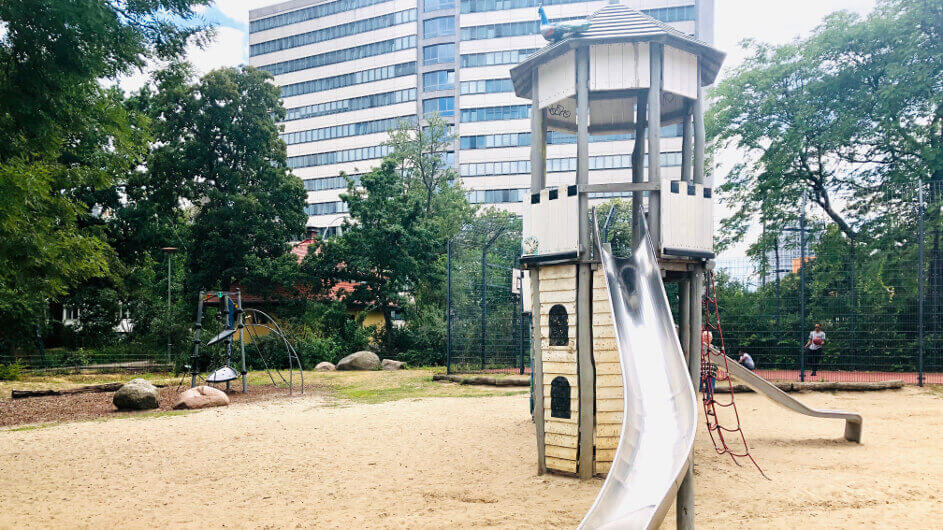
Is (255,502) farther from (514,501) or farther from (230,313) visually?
(230,313)

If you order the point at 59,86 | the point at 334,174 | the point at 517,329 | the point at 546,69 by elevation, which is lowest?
the point at 517,329

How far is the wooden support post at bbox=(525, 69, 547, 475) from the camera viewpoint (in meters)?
6.98

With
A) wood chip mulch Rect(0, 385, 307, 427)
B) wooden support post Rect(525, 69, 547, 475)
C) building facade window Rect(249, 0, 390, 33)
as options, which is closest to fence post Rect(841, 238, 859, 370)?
wooden support post Rect(525, 69, 547, 475)

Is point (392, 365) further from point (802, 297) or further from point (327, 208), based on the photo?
point (327, 208)

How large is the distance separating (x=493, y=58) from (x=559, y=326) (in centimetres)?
5096

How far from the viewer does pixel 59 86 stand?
569cm

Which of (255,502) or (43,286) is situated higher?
(43,286)

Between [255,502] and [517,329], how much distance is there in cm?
1185

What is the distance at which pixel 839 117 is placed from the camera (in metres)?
19.0

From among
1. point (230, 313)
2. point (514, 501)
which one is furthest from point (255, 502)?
point (230, 313)

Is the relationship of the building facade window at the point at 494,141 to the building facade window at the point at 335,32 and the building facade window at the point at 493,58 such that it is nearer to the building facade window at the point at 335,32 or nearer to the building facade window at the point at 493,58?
the building facade window at the point at 493,58

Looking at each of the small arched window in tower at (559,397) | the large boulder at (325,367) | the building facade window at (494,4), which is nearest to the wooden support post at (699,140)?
the small arched window in tower at (559,397)

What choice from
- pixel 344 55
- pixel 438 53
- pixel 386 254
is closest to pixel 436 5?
pixel 438 53

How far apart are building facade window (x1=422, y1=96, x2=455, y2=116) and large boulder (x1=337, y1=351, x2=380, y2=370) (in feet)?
125
